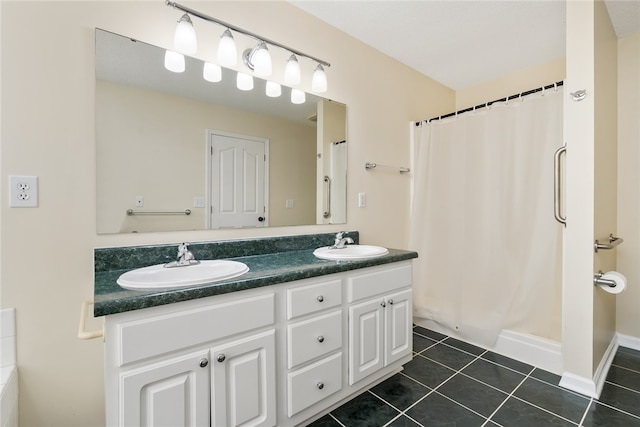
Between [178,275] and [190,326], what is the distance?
346mm

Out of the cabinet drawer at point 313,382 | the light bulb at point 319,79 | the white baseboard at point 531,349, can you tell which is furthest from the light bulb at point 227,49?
the white baseboard at point 531,349

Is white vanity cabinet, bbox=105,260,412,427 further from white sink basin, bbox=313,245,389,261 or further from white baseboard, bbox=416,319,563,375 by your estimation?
white baseboard, bbox=416,319,563,375

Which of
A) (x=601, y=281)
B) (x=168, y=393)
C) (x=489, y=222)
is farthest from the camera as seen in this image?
(x=489, y=222)

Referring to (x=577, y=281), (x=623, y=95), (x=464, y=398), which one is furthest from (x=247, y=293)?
(x=623, y=95)

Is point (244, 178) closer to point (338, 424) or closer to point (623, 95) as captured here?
point (338, 424)

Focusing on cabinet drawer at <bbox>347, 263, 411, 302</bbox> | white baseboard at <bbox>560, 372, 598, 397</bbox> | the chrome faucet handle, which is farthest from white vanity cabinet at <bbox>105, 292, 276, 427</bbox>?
white baseboard at <bbox>560, 372, 598, 397</bbox>

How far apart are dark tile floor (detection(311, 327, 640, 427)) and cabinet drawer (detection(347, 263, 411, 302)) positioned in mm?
579

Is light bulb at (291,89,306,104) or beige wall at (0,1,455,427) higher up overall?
light bulb at (291,89,306,104)

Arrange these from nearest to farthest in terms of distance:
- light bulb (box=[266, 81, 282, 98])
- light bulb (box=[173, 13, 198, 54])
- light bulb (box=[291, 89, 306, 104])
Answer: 1. light bulb (box=[173, 13, 198, 54])
2. light bulb (box=[266, 81, 282, 98])
3. light bulb (box=[291, 89, 306, 104])

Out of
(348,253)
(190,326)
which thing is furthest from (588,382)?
(190,326)

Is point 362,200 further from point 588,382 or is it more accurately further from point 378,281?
point 588,382

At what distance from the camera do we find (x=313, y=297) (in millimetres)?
1312

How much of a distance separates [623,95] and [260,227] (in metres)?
2.83

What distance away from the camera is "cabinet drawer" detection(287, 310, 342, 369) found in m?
1.25
